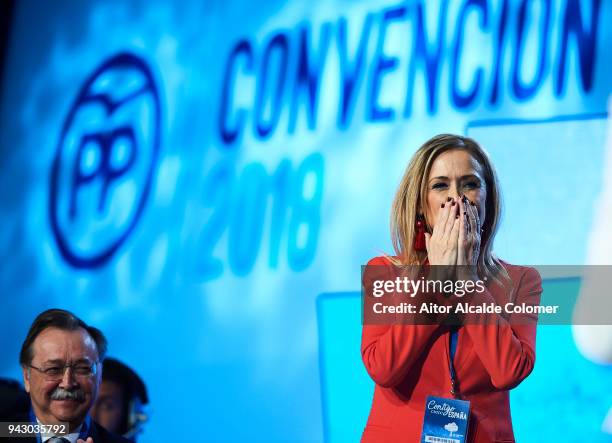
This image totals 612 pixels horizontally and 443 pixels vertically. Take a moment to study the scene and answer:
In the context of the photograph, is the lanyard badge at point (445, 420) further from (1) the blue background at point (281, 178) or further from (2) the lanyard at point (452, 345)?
(1) the blue background at point (281, 178)

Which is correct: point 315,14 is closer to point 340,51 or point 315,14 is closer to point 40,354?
point 340,51

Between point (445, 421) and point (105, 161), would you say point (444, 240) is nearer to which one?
point (445, 421)

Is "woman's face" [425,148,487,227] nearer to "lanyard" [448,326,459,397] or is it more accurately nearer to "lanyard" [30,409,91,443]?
"lanyard" [448,326,459,397]

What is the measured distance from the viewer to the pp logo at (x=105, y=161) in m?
4.20

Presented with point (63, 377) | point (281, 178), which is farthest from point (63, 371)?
point (281, 178)

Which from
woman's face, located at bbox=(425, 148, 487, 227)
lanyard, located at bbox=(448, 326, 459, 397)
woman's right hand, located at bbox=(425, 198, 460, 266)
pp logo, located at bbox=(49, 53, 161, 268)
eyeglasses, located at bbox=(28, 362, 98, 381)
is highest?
pp logo, located at bbox=(49, 53, 161, 268)

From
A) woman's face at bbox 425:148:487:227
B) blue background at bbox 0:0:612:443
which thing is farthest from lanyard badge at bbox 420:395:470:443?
blue background at bbox 0:0:612:443

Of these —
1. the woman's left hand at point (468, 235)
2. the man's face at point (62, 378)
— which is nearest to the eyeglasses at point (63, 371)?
the man's face at point (62, 378)

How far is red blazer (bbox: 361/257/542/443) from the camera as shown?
2066mm

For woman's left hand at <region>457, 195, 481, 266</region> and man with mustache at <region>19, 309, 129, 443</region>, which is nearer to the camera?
woman's left hand at <region>457, 195, 481, 266</region>

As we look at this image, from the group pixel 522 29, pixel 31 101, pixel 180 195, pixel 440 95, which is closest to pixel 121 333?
pixel 180 195

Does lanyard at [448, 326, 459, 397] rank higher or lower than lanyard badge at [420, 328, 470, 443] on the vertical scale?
higher

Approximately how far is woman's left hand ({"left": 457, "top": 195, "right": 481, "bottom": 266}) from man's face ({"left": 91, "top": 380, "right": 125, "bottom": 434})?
1698 mm

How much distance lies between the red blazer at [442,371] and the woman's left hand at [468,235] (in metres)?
0.09
